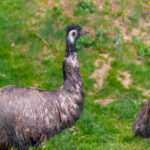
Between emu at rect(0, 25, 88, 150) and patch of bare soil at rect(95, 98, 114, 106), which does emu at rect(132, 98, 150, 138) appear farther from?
patch of bare soil at rect(95, 98, 114, 106)

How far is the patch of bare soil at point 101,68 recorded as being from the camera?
8.01 meters

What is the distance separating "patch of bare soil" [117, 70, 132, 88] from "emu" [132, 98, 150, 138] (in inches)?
88.8

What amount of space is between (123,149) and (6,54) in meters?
4.13

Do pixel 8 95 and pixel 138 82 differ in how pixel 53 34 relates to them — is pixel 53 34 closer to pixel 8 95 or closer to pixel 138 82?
pixel 138 82

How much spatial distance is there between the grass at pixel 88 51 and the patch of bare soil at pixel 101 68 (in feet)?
0.31

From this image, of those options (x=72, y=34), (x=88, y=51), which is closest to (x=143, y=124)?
(x=72, y=34)

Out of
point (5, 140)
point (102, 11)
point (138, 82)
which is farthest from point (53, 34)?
point (5, 140)

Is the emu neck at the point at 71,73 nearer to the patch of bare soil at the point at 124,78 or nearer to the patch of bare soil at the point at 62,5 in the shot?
the patch of bare soil at the point at 124,78

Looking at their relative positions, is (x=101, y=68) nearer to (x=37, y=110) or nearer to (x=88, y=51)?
(x=88, y=51)

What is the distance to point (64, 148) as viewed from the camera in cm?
563

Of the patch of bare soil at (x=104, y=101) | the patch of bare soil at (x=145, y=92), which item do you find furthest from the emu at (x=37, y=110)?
the patch of bare soil at (x=145, y=92)

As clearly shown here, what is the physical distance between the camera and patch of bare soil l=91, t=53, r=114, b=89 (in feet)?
26.3

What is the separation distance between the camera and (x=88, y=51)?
8.79 metres

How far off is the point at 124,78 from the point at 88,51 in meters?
1.20
